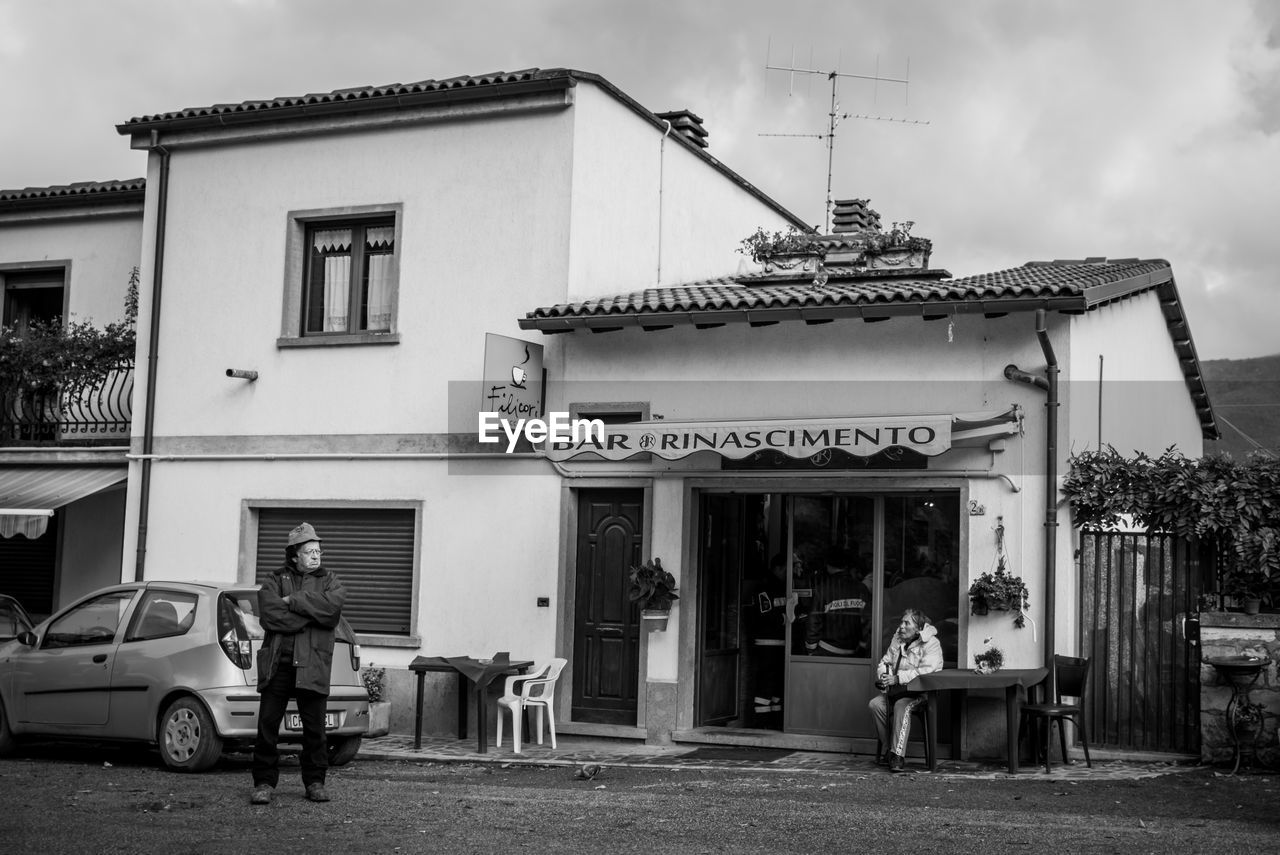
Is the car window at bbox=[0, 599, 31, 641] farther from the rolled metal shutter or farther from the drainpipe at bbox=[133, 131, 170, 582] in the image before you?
the rolled metal shutter

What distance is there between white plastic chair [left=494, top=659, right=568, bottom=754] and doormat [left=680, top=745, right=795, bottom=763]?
4.41 ft

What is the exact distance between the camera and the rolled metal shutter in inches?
608

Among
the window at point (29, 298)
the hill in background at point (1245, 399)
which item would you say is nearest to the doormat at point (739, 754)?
the window at point (29, 298)

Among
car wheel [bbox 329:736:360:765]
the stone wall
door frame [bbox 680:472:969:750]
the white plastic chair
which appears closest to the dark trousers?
car wheel [bbox 329:736:360:765]

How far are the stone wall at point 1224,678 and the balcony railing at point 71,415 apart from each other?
12.2 m

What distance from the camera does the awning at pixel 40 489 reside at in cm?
1608

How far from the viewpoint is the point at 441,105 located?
15562 millimetres

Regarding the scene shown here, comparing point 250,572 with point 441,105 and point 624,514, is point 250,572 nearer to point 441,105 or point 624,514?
point 624,514

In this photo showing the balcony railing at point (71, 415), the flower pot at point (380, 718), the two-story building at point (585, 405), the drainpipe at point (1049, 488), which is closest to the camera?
the drainpipe at point (1049, 488)

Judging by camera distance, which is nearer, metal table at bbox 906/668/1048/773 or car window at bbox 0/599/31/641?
metal table at bbox 906/668/1048/773

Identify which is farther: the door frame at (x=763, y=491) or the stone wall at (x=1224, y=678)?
the door frame at (x=763, y=491)

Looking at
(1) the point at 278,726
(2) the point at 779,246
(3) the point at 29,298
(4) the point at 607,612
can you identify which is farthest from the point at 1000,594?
(3) the point at 29,298

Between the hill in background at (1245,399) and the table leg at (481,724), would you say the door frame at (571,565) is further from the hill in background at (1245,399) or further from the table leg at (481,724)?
the hill in background at (1245,399)

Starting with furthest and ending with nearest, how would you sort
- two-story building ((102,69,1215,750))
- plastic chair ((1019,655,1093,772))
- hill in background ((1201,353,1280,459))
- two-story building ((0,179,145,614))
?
hill in background ((1201,353,1280,459)) → two-story building ((0,179,145,614)) → two-story building ((102,69,1215,750)) → plastic chair ((1019,655,1093,772))
